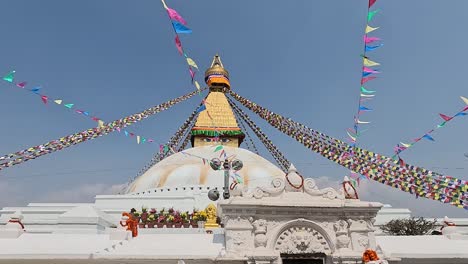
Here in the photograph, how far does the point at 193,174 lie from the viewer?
24.8 meters

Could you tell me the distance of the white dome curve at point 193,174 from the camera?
2434 centimetres

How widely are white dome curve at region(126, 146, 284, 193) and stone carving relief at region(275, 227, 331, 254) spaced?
41.1 ft

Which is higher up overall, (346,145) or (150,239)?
(346,145)

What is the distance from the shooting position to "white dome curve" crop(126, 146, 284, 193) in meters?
24.3

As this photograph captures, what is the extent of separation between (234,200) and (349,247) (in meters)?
3.52

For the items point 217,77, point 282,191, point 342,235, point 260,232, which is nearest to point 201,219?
point 260,232

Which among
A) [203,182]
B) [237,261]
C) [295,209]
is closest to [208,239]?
[237,261]

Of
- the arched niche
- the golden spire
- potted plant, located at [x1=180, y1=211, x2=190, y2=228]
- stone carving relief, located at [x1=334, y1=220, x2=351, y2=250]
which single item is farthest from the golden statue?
the golden spire

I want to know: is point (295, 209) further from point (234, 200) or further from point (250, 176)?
point (250, 176)

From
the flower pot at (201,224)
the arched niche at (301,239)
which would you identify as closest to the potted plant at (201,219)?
the flower pot at (201,224)

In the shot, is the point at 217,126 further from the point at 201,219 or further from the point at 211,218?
the point at 201,219

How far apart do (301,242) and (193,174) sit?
49.7 feet

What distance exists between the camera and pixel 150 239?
11.0m

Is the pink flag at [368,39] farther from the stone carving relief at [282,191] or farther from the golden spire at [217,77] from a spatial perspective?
the golden spire at [217,77]
